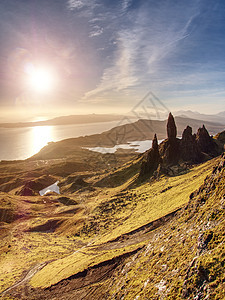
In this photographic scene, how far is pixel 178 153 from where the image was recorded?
255 feet

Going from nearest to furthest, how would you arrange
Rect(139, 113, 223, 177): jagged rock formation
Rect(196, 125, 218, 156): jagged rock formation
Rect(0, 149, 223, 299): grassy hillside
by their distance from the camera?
Rect(0, 149, 223, 299): grassy hillside < Rect(139, 113, 223, 177): jagged rock formation < Rect(196, 125, 218, 156): jagged rock formation

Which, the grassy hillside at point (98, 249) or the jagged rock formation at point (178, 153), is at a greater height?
the jagged rock formation at point (178, 153)

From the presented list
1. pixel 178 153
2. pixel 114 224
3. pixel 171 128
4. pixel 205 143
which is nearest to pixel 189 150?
pixel 178 153

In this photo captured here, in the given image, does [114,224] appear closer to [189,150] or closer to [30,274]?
[30,274]

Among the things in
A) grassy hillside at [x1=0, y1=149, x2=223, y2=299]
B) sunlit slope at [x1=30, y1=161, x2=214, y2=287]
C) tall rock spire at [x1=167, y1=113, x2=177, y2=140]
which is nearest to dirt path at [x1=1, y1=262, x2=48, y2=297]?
grassy hillside at [x1=0, y1=149, x2=223, y2=299]

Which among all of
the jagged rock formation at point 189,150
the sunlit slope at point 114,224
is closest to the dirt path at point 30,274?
the sunlit slope at point 114,224

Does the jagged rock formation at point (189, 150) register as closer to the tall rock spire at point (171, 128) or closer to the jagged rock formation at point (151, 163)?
the tall rock spire at point (171, 128)

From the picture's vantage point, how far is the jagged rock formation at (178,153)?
241ft

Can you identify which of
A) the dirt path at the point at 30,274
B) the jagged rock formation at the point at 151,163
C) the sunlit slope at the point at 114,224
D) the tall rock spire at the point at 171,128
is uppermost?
the tall rock spire at the point at 171,128

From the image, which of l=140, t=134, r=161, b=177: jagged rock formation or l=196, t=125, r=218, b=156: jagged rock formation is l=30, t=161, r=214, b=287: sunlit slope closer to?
l=140, t=134, r=161, b=177: jagged rock formation

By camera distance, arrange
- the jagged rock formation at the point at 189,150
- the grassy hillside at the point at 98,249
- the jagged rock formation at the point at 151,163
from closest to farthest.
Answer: the grassy hillside at the point at 98,249
the jagged rock formation at the point at 189,150
the jagged rock formation at the point at 151,163

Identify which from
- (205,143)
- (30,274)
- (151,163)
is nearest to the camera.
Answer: (30,274)

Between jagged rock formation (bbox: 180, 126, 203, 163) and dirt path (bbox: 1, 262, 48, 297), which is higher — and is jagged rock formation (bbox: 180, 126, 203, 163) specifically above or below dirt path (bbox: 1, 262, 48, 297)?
above

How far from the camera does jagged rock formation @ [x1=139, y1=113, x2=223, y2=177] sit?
7338 centimetres
